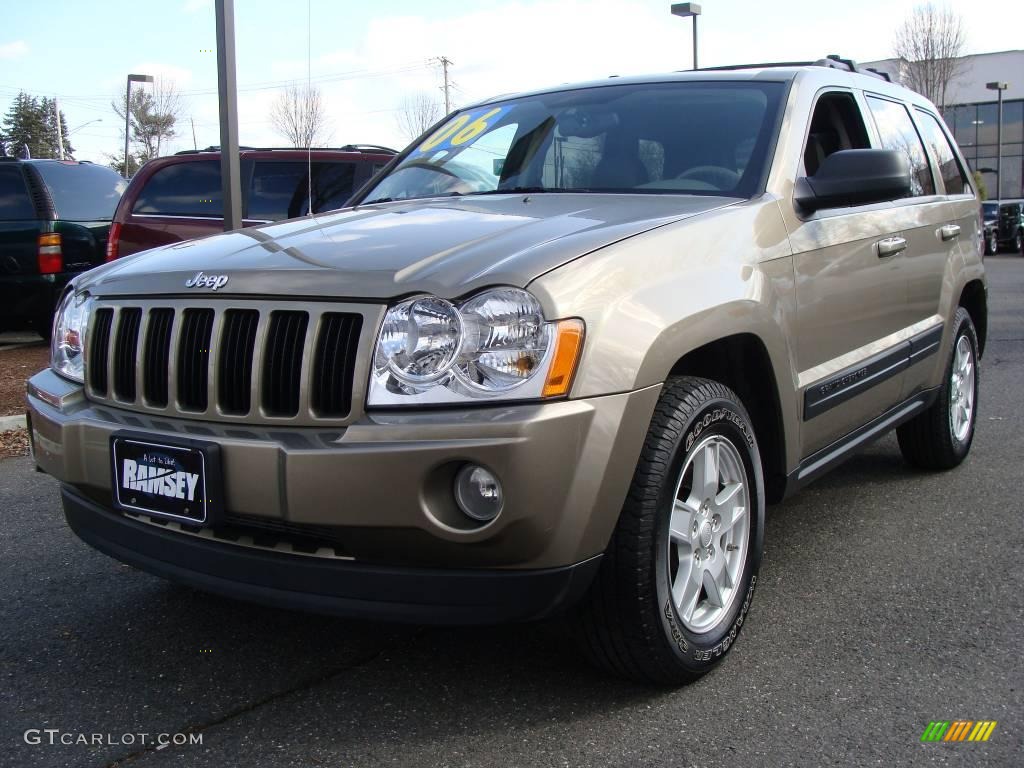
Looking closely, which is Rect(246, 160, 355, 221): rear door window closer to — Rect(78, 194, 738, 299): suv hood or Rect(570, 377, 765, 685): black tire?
Rect(78, 194, 738, 299): suv hood

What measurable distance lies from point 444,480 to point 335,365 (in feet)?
1.24

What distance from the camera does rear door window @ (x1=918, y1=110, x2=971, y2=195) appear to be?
4926 mm

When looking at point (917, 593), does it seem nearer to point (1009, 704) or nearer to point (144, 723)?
point (1009, 704)

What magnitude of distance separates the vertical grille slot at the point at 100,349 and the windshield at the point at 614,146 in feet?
4.49

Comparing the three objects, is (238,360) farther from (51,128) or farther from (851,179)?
(51,128)

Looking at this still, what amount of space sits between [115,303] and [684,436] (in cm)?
157

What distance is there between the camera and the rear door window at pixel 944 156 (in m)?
4.93

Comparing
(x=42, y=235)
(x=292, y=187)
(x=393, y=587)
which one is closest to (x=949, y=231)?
(x=393, y=587)

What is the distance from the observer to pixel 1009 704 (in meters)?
2.62

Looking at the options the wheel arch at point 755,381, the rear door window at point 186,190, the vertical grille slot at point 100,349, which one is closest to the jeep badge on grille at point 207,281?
the vertical grille slot at point 100,349

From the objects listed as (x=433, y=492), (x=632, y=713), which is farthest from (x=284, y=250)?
(x=632, y=713)

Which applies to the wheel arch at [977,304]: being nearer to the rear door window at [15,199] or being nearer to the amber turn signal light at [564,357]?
the amber turn signal light at [564,357]

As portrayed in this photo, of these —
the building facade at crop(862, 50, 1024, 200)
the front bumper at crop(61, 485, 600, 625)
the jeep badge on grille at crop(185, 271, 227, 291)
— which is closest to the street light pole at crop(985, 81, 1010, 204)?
the building facade at crop(862, 50, 1024, 200)

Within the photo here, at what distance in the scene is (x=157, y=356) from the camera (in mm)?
2717
